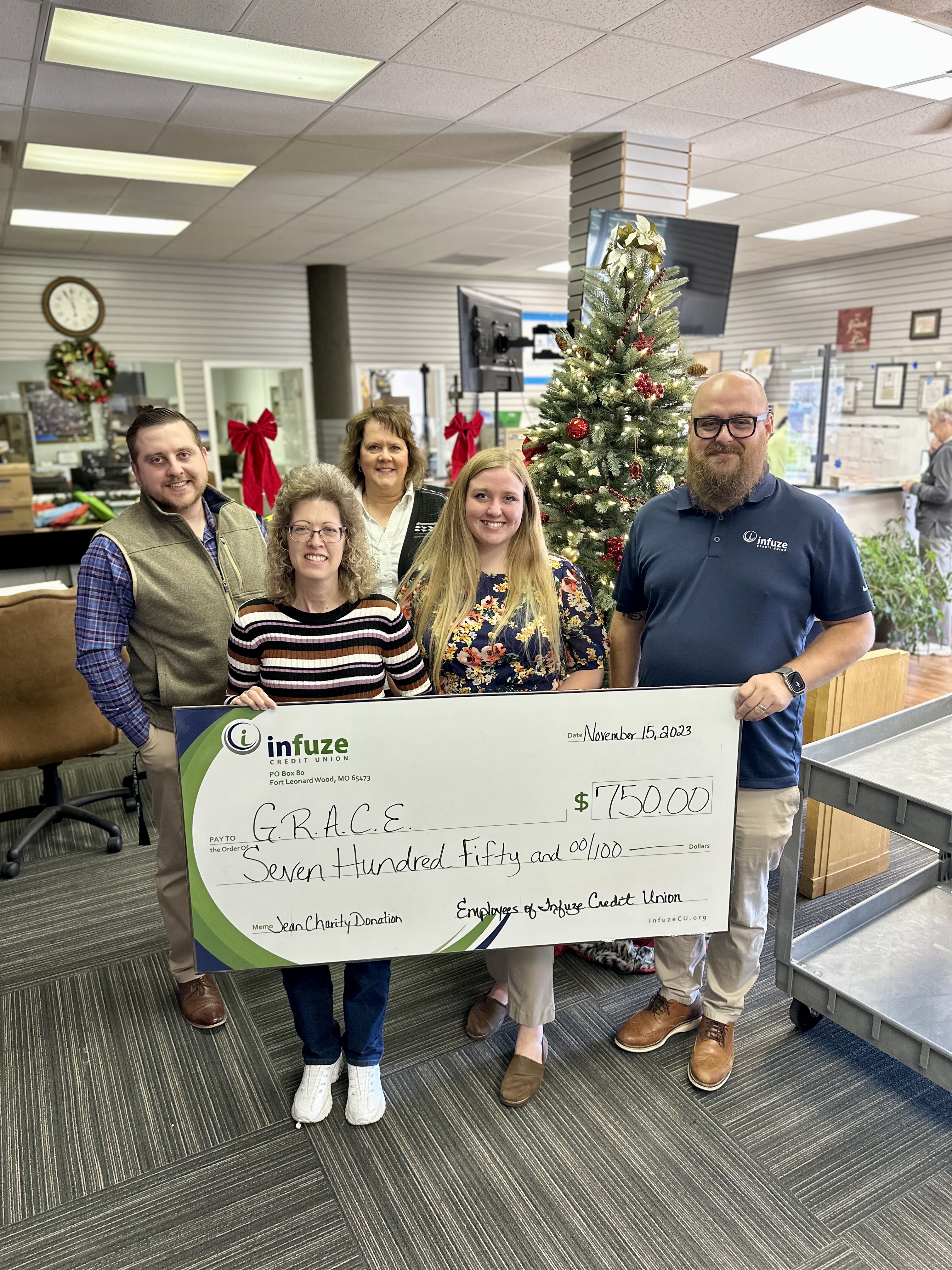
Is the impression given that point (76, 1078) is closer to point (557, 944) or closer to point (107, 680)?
point (107, 680)

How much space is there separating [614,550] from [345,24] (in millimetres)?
2430

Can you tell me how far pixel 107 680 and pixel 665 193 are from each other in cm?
470

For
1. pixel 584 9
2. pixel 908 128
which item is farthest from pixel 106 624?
pixel 908 128

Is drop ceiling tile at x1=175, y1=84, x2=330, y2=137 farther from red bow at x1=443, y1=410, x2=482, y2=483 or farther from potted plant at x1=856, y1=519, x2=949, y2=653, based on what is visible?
potted plant at x1=856, y1=519, x2=949, y2=653

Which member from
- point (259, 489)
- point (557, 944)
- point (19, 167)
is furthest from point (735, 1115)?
point (19, 167)

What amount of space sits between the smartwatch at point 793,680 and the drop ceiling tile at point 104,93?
13.4 feet

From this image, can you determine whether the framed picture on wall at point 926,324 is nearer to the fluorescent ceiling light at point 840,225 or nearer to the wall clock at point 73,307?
the fluorescent ceiling light at point 840,225

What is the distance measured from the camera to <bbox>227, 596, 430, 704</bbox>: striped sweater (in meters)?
1.87

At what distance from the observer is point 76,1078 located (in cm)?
229

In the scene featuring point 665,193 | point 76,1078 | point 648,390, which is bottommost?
point 76,1078

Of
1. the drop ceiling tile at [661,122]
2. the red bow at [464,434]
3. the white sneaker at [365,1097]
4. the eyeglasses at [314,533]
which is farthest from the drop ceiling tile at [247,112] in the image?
the white sneaker at [365,1097]

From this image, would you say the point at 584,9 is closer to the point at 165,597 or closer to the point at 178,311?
the point at 165,597

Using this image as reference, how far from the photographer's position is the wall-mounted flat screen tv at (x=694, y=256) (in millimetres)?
4859
